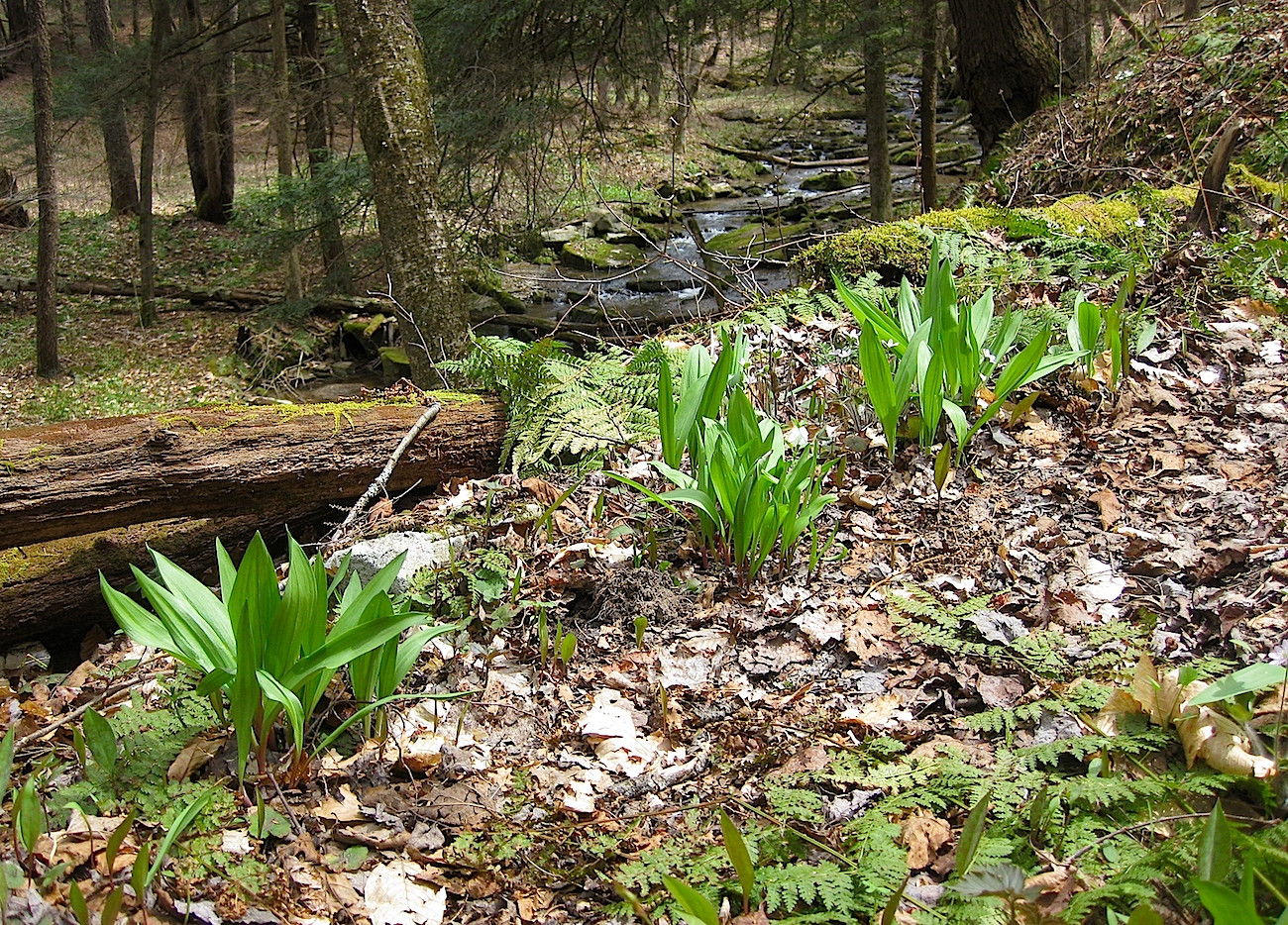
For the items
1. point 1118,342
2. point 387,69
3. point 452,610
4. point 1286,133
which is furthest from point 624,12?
point 452,610

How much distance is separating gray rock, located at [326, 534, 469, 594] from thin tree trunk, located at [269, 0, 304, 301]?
6.85m

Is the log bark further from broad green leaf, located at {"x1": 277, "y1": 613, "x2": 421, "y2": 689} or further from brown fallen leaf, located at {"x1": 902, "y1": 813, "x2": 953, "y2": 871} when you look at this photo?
brown fallen leaf, located at {"x1": 902, "y1": 813, "x2": 953, "y2": 871}

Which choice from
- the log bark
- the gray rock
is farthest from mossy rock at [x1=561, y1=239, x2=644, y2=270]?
the gray rock

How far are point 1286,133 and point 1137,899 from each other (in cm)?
538

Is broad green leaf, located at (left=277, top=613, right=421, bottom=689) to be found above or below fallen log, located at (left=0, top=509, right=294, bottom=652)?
above

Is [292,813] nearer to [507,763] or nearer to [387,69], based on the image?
[507,763]

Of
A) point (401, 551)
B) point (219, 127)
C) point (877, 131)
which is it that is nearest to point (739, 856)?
point (401, 551)

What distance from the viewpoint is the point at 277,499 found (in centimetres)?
326

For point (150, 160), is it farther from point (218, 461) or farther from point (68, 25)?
point (218, 461)

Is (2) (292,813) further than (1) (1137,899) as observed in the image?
Yes

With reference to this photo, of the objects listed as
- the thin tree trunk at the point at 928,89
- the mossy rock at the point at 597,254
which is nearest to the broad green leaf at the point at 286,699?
the thin tree trunk at the point at 928,89

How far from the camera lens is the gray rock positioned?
2.82 m

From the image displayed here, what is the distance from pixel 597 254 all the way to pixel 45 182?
22.0ft

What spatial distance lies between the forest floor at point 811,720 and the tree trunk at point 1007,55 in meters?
5.51
